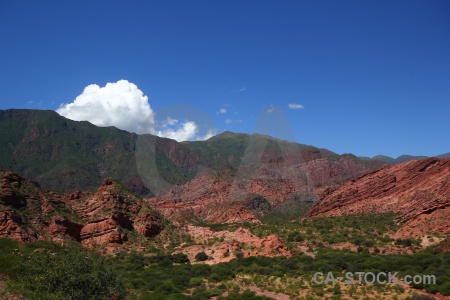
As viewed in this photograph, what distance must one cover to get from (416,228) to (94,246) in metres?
45.1

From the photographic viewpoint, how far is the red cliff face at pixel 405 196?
5966cm

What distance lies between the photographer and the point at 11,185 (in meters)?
55.9

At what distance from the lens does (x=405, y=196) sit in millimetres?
84000

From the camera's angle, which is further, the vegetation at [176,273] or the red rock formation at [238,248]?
the red rock formation at [238,248]

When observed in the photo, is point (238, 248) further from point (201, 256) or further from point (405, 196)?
point (405, 196)

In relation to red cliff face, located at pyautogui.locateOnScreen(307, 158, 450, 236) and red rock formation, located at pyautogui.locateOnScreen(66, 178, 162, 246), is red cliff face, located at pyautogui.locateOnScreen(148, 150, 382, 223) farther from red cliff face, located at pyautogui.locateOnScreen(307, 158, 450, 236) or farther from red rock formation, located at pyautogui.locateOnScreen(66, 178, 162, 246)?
red rock formation, located at pyautogui.locateOnScreen(66, 178, 162, 246)

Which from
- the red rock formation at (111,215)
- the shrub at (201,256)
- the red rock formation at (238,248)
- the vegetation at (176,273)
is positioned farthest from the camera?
the red rock formation at (111,215)

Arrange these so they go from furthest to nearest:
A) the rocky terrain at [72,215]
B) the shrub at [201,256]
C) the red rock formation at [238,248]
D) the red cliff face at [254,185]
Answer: the red cliff face at [254,185], the red rock formation at [238,248], the shrub at [201,256], the rocky terrain at [72,215]

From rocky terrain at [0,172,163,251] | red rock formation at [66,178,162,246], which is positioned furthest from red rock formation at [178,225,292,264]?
rocky terrain at [0,172,163,251]

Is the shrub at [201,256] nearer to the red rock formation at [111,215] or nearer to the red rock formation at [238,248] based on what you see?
the red rock formation at [238,248]

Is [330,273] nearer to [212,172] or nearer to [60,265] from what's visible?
[60,265]

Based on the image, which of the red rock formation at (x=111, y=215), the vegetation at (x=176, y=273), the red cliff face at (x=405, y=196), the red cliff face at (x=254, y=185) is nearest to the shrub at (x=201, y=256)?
the vegetation at (x=176, y=273)

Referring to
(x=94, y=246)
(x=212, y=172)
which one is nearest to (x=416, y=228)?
(x=94, y=246)

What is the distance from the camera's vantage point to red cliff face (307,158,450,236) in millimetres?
59656
